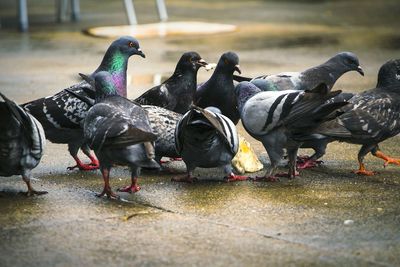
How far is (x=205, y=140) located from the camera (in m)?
6.88

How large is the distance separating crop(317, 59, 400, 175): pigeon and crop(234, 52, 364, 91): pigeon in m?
0.72

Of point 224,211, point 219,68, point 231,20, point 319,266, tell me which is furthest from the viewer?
point 231,20

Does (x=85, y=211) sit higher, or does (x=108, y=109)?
(x=108, y=109)

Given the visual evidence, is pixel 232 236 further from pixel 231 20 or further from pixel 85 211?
pixel 231 20

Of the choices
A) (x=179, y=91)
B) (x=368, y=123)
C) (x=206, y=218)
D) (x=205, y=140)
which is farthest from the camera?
(x=179, y=91)

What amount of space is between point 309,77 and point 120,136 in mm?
2786

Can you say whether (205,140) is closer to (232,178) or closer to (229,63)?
(232,178)

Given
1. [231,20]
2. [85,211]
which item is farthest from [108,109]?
[231,20]

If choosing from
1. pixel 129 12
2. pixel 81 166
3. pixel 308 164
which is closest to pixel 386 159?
pixel 308 164

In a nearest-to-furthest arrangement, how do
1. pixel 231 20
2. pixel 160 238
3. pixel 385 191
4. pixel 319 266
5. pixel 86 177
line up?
1. pixel 319 266
2. pixel 160 238
3. pixel 385 191
4. pixel 86 177
5. pixel 231 20

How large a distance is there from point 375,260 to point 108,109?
7.63 feet

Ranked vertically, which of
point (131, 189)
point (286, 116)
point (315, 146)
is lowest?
point (131, 189)

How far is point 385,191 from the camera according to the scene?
6773mm

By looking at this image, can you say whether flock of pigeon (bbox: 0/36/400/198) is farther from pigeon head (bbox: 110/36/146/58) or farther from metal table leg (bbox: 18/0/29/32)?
metal table leg (bbox: 18/0/29/32)
